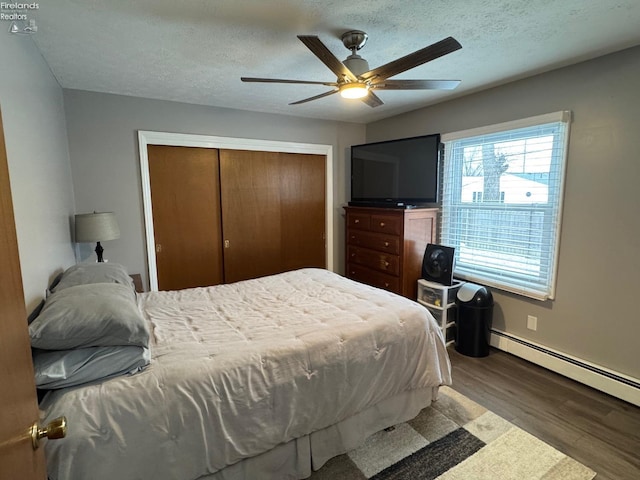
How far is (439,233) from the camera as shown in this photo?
148 inches

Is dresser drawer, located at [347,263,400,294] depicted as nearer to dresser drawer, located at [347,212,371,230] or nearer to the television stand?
dresser drawer, located at [347,212,371,230]

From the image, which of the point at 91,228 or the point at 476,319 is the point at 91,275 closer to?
the point at 91,228

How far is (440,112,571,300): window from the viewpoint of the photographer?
2.75m

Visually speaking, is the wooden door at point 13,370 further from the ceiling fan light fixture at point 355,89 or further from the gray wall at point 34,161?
the ceiling fan light fixture at point 355,89

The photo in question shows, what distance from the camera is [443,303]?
3.24 metres

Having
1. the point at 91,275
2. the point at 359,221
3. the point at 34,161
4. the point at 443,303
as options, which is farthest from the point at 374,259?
the point at 34,161

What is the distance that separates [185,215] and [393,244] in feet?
7.60

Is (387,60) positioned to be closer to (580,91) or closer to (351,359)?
(580,91)

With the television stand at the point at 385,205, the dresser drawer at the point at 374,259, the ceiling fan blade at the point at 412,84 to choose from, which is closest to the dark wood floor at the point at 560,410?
the dresser drawer at the point at 374,259

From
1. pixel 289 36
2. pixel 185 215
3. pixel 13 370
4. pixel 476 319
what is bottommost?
pixel 476 319

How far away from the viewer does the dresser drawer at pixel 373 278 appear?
3.57 m

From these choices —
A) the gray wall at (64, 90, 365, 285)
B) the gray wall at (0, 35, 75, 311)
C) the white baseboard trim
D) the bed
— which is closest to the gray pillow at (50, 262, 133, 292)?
the gray wall at (0, 35, 75, 311)

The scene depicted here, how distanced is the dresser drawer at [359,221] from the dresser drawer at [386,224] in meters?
0.07

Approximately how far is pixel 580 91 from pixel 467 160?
1053 millimetres
